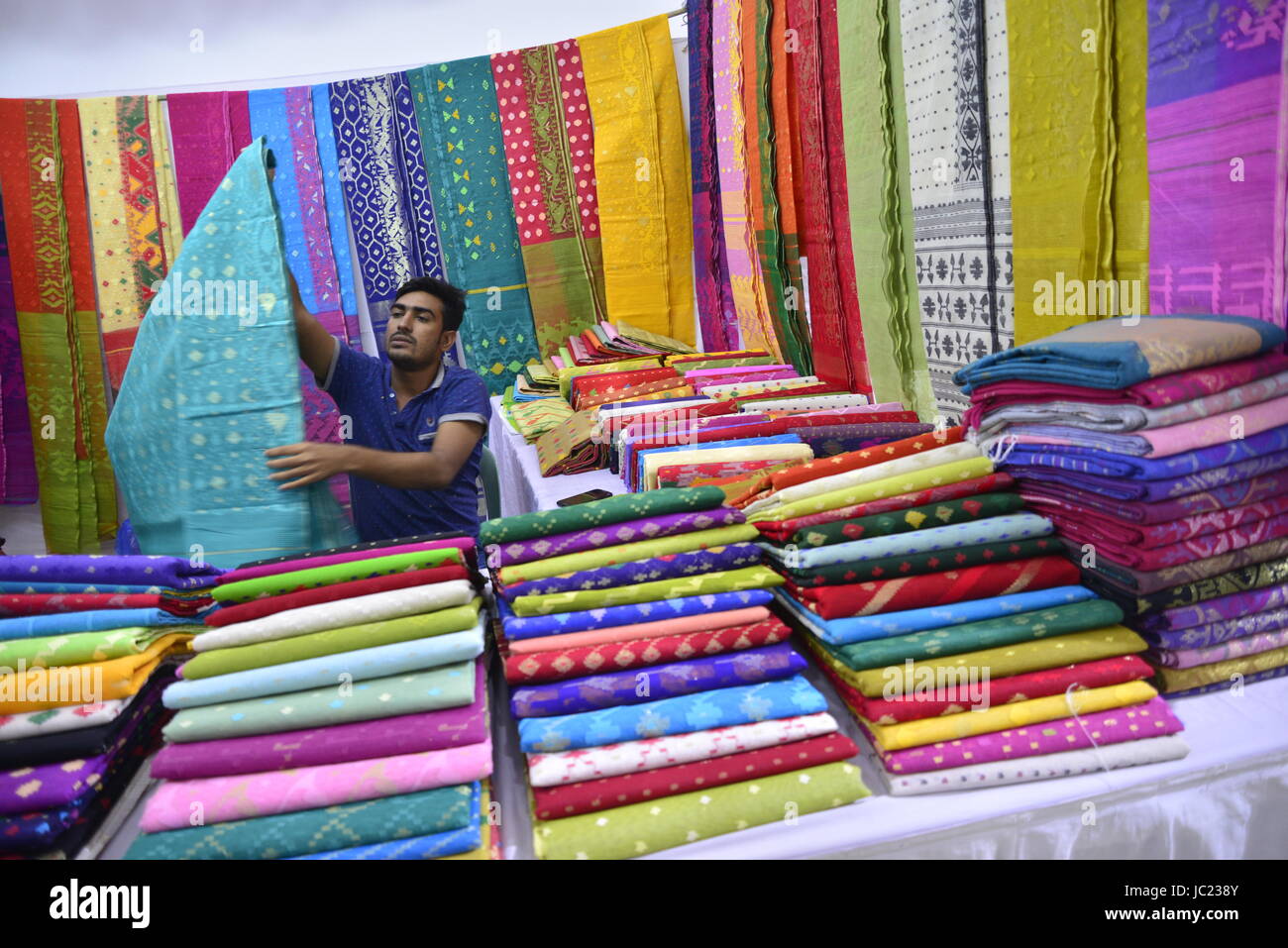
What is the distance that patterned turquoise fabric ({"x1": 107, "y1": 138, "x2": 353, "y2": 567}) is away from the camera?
1.66 m

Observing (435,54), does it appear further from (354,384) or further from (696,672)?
(696,672)

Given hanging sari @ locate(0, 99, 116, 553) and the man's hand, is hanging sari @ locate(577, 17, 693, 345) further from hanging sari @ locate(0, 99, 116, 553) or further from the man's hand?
the man's hand

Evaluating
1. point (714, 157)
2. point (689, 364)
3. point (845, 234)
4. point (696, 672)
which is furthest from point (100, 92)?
point (696, 672)

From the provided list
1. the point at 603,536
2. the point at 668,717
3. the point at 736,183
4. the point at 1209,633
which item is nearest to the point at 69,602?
the point at 603,536

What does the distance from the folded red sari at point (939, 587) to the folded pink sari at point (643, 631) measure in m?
0.11

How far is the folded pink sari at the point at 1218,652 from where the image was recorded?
4.60ft

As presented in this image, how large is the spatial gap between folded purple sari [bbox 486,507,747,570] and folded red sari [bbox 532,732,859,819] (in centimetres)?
36

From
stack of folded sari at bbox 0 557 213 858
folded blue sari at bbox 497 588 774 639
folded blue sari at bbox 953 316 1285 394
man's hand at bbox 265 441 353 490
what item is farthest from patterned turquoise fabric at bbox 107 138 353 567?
folded blue sari at bbox 953 316 1285 394

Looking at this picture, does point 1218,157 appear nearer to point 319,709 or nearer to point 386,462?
point 319,709

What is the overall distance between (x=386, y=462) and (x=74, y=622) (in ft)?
3.11

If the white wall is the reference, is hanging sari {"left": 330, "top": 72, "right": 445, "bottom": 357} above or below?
below

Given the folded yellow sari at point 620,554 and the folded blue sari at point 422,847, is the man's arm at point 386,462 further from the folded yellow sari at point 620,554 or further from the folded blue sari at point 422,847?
the folded blue sari at point 422,847

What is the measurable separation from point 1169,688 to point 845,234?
1.85 metres

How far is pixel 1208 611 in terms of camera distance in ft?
4.57
